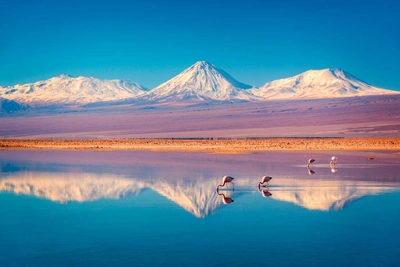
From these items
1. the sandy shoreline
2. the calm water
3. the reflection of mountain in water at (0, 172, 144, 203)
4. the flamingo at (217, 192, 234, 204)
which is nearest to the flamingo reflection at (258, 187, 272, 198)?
the calm water

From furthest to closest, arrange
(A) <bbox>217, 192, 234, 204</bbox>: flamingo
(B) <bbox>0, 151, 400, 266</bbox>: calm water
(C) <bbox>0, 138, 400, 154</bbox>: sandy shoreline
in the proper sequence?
(C) <bbox>0, 138, 400, 154</bbox>: sandy shoreline
(A) <bbox>217, 192, 234, 204</bbox>: flamingo
(B) <bbox>0, 151, 400, 266</bbox>: calm water

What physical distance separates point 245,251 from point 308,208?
171 inches

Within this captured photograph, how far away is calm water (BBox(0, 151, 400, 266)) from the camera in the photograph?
9062mm

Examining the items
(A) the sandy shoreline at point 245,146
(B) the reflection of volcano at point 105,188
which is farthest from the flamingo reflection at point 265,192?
(A) the sandy shoreline at point 245,146

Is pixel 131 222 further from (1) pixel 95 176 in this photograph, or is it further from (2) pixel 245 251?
(1) pixel 95 176

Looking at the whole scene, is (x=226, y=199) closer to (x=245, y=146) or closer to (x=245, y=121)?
(x=245, y=146)

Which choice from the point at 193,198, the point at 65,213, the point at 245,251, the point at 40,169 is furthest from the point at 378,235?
the point at 40,169

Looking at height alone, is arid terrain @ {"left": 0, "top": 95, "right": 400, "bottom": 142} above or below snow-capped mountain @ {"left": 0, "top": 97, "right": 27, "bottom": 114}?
below

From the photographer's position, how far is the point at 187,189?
16.6m

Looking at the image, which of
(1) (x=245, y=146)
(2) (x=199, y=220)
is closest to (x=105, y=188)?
(2) (x=199, y=220)

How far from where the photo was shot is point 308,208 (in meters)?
13.3

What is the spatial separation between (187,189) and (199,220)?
460cm

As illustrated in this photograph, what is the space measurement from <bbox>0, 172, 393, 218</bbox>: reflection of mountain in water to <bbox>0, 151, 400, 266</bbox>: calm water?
0.10 ft

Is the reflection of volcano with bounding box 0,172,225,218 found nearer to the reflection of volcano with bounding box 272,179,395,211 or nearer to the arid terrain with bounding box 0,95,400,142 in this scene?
the reflection of volcano with bounding box 272,179,395,211
